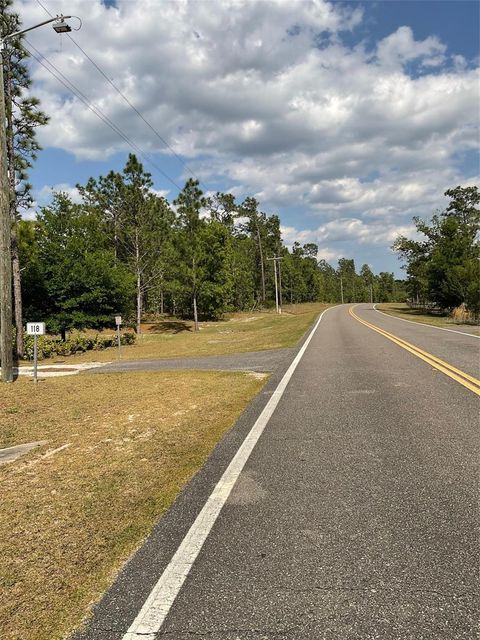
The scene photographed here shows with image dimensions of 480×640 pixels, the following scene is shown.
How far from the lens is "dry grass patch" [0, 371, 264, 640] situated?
8.96ft

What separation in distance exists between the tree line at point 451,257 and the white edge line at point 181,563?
32.7 meters

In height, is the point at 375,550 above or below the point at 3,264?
below

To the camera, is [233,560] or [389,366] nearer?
[233,560]

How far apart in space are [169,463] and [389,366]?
7.46 m

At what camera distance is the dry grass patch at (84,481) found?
273cm

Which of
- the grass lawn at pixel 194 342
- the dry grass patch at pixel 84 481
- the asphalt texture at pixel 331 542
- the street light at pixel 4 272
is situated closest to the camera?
the asphalt texture at pixel 331 542

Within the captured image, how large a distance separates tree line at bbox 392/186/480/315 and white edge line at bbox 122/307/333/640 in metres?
32.7

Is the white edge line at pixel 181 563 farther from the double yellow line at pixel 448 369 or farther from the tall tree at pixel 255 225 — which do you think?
the tall tree at pixel 255 225

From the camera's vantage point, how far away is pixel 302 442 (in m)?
5.39

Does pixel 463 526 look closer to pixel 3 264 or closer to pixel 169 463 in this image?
pixel 169 463

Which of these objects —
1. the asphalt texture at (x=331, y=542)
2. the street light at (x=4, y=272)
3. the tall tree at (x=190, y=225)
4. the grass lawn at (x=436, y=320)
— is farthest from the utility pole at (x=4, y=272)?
the tall tree at (x=190, y=225)

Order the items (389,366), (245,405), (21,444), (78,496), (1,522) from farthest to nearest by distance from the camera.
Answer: (389,366) < (245,405) < (21,444) < (78,496) < (1,522)

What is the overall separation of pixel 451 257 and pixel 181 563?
50439 mm

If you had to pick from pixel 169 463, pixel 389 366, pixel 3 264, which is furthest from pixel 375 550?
pixel 3 264
